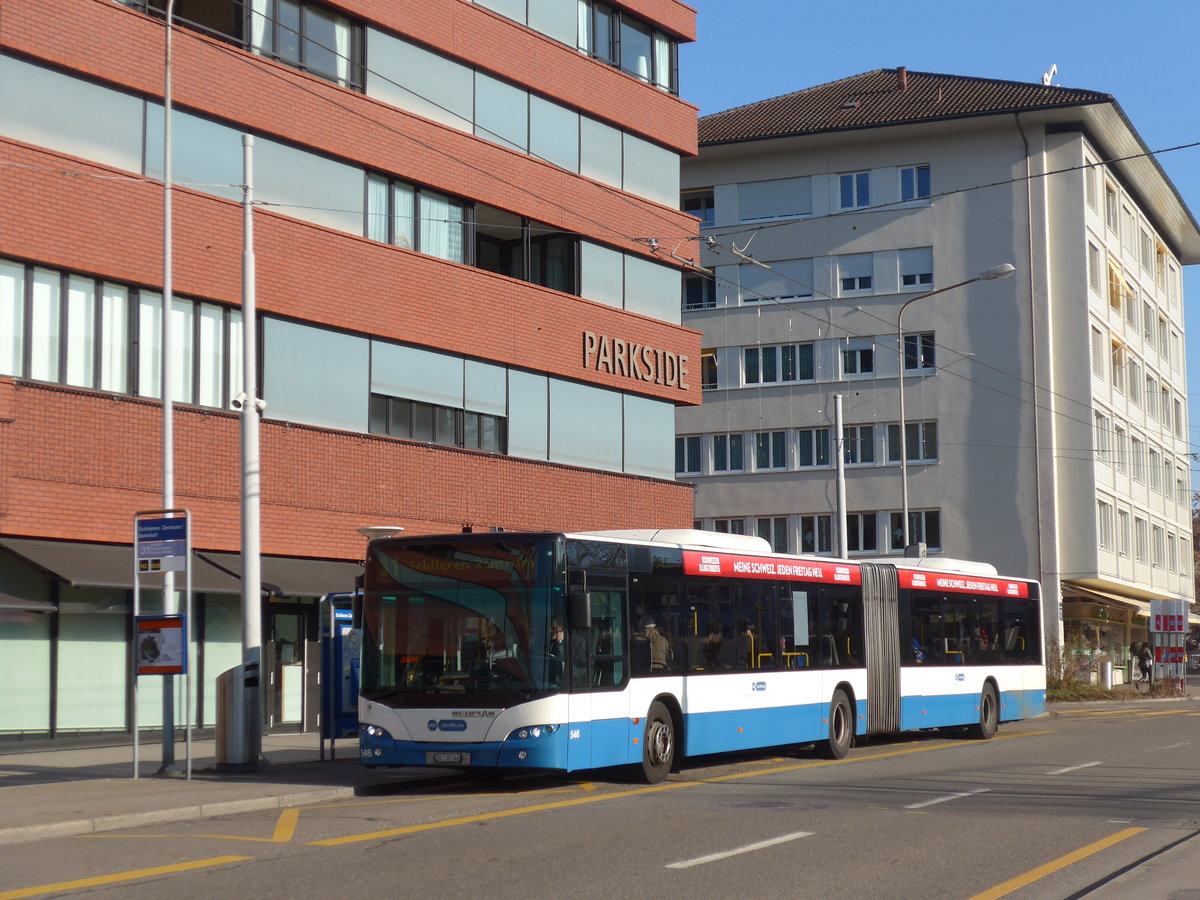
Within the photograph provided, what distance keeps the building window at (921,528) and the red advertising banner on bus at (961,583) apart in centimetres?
2636

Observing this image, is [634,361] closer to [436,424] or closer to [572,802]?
[436,424]

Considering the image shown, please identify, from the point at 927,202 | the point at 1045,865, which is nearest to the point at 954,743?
the point at 1045,865

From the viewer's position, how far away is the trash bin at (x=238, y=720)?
56.8 ft

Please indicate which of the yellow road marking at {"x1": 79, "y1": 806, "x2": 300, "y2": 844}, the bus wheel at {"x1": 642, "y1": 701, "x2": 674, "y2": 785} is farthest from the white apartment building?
the yellow road marking at {"x1": 79, "y1": 806, "x2": 300, "y2": 844}

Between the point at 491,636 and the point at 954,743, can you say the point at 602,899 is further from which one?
the point at 954,743

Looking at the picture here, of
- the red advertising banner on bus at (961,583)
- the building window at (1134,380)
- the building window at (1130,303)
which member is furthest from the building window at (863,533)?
the red advertising banner on bus at (961,583)

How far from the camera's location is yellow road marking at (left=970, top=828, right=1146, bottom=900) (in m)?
9.36

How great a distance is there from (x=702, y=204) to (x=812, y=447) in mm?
9700

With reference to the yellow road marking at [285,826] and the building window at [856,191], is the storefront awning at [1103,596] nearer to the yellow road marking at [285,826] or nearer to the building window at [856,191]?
the building window at [856,191]

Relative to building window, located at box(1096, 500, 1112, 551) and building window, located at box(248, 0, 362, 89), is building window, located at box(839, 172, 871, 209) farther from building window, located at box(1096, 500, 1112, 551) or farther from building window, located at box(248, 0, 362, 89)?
building window, located at box(248, 0, 362, 89)

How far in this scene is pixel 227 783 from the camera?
53.2 ft

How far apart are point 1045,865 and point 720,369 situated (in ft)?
155

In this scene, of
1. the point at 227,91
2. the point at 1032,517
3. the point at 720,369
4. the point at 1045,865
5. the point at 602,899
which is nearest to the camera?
the point at 602,899

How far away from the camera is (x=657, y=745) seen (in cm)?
1719
